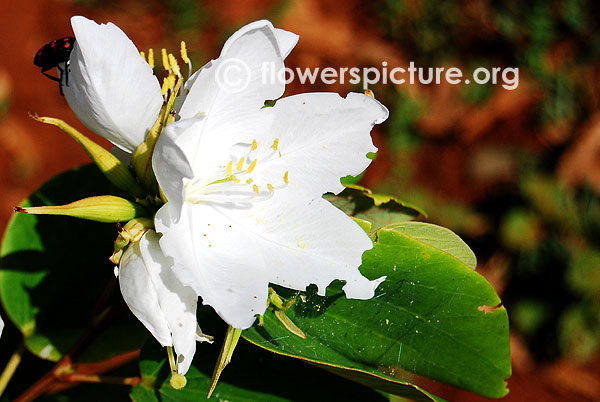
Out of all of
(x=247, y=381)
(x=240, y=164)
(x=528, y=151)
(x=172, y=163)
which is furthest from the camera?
(x=528, y=151)

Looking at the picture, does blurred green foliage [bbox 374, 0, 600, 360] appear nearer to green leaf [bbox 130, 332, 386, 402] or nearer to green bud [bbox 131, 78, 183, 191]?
green leaf [bbox 130, 332, 386, 402]

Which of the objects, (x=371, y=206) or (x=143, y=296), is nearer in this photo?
(x=143, y=296)

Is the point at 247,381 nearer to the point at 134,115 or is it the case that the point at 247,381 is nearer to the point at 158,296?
the point at 158,296

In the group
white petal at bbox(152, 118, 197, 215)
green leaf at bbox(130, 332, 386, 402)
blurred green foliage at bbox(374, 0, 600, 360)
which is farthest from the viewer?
blurred green foliage at bbox(374, 0, 600, 360)

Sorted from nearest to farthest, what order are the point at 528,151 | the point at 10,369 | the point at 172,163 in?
the point at 172,163 → the point at 10,369 → the point at 528,151

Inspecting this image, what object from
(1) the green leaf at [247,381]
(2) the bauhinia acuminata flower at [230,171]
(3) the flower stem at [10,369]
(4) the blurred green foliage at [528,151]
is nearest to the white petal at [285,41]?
(2) the bauhinia acuminata flower at [230,171]

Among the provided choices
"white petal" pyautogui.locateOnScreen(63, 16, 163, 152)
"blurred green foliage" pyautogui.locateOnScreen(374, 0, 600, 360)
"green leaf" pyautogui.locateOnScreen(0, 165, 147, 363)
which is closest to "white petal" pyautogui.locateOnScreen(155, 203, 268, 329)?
"white petal" pyautogui.locateOnScreen(63, 16, 163, 152)

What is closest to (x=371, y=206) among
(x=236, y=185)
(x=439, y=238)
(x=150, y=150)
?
(x=439, y=238)
